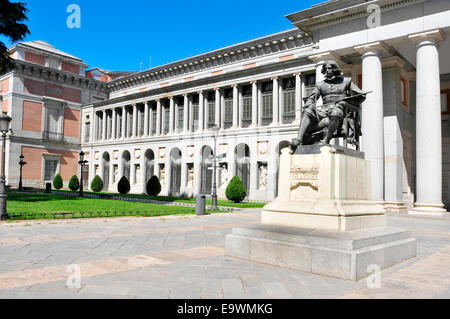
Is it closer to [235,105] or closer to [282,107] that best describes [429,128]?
[282,107]

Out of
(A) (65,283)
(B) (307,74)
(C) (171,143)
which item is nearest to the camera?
(A) (65,283)

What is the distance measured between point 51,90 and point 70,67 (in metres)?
4.85

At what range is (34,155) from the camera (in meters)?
48.0

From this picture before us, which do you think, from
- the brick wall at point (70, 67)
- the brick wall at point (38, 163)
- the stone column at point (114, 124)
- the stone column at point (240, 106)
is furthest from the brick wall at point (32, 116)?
the stone column at point (240, 106)

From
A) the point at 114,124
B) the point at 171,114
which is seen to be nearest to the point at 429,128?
the point at 171,114

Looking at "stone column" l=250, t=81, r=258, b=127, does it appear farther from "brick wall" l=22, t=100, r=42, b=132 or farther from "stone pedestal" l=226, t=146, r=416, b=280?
"brick wall" l=22, t=100, r=42, b=132

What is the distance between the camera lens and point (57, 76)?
1981 inches

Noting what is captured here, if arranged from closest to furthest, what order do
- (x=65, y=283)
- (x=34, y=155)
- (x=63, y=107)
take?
(x=65, y=283)
(x=34, y=155)
(x=63, y=107)

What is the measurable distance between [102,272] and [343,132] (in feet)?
17.5

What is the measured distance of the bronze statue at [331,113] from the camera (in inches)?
291

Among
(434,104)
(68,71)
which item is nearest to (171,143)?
(68,71)

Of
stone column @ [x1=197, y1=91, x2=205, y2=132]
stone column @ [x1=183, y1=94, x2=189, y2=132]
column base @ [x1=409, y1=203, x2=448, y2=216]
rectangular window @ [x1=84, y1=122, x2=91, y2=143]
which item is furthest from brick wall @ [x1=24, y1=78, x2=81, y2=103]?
column base @ [x1=409, y1=203, x2=448, y2=216]

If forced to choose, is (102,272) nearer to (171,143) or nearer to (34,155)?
(171,143)

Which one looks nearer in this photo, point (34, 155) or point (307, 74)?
point (307, 74)
